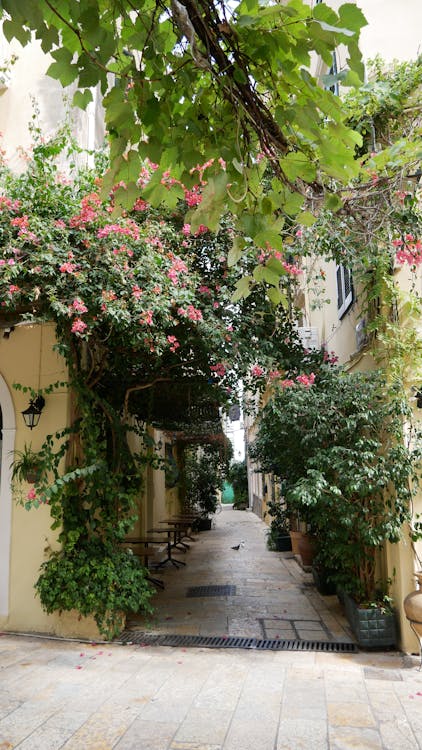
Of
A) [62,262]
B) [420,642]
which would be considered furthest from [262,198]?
[420,642]

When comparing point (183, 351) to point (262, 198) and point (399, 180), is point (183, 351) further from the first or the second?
point (262, 198)

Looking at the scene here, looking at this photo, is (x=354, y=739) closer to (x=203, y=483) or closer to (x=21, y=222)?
(x=21, y=222)

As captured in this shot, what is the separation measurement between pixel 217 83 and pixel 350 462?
167 inches

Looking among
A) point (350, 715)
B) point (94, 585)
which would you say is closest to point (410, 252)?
point (350, 715)

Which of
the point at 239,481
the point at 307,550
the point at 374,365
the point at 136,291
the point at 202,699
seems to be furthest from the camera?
the point at 239,481

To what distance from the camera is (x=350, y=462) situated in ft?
19.6

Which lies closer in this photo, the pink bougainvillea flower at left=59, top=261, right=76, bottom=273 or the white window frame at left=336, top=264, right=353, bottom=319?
the pink bougainvillea flower at left=59, top=261, right=76, bottom=273

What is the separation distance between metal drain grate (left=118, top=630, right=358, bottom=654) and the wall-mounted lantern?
8.94ft

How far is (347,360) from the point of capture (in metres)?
8.45

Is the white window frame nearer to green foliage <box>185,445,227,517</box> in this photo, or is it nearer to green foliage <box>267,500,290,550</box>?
green foliage <box>267,500,290,550</box>

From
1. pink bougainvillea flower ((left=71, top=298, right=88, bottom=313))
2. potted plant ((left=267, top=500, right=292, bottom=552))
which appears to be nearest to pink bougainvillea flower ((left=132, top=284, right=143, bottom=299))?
pink bougainvillea flower ((left=71, top=298, right=88, bottom=313))

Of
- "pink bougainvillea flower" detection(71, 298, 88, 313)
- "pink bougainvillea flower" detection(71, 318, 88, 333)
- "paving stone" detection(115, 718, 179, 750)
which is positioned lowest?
"paving stone" detection(115, 718, 179, 750)

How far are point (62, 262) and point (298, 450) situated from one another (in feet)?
11.3

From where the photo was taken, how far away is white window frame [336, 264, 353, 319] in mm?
8086
